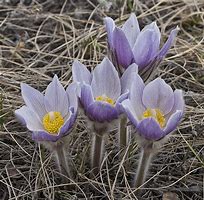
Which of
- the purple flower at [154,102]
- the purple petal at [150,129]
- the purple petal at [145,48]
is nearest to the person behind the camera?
the purple petal at [150,129]

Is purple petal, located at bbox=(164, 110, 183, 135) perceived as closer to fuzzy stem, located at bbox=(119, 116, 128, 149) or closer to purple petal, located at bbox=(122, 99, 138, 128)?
purple petal, located at bbox=(122, 99, 138, 128)

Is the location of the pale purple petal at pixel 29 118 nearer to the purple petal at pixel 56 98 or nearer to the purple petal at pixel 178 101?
the purple petal at pixel 56 98

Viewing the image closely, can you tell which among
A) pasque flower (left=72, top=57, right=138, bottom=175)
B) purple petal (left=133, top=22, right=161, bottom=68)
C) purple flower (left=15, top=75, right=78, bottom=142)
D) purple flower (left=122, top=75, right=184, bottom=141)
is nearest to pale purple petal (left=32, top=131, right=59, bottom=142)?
purple flower (left=15, top=75, right=78, bottom=142)

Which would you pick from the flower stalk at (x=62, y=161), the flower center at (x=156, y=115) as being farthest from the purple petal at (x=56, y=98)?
the flower center at (x=156, y=115)

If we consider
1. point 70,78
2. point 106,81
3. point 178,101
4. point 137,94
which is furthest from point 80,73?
point 70,78

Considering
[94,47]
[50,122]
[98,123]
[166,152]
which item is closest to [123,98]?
[98,123]

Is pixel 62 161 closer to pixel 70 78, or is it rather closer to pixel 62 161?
pixel 62 161
